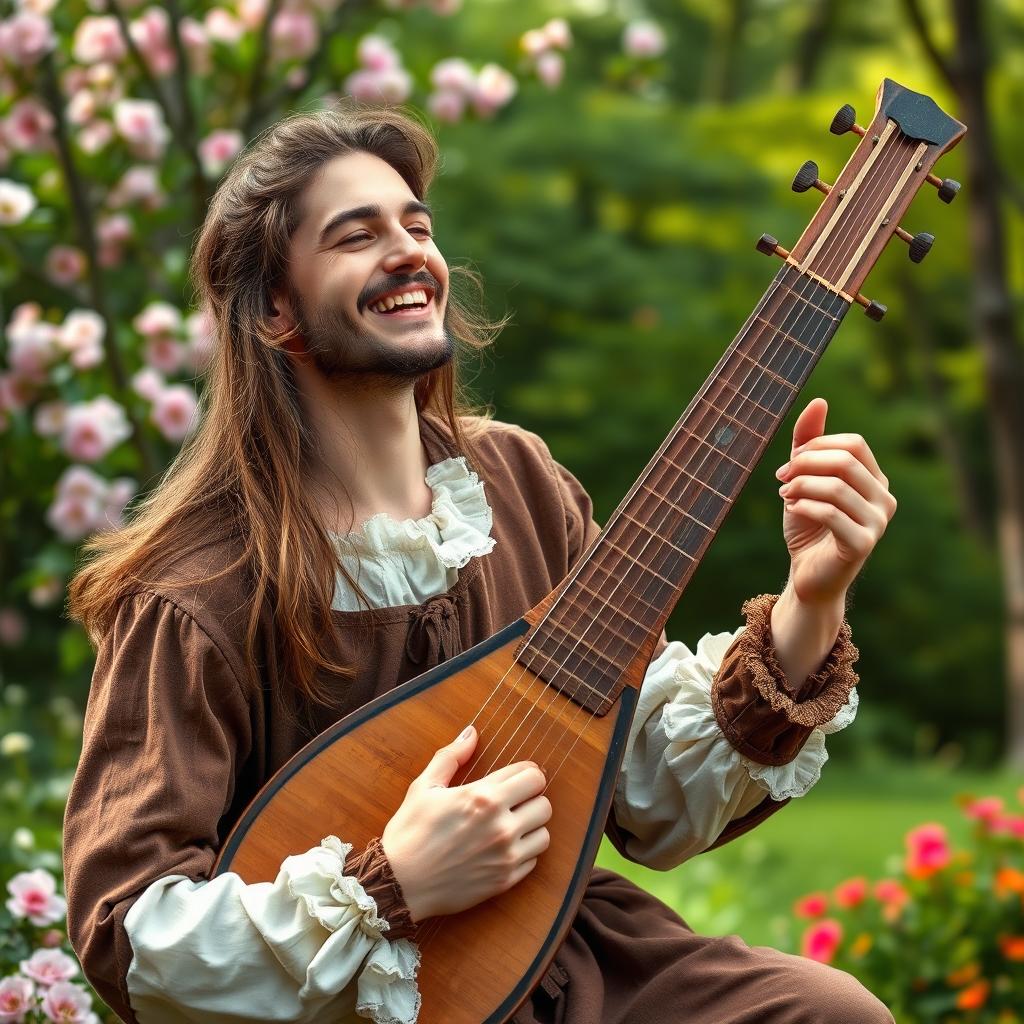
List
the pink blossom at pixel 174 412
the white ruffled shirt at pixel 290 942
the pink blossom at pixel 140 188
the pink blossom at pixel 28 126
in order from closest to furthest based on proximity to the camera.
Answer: the white ruffled shirt at pixel 290 942
the pink blossom at pixel 174 412
the pink blossom at pixel 28 126
the pink blossom at pixel 140 188

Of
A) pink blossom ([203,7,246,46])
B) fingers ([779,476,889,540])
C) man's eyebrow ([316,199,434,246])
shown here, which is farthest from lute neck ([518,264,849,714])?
pink blossom ([203,7,246,46])

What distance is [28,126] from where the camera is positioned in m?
4.63

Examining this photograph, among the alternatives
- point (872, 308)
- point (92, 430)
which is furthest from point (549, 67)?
point (872, 308)

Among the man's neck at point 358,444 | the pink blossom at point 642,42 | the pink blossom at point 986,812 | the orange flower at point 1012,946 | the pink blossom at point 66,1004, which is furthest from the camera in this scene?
the pink blossom at point 642,42

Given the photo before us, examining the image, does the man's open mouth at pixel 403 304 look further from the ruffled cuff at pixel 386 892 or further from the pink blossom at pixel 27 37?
the pink blossom at pixel 27 37

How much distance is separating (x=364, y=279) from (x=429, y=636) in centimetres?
56

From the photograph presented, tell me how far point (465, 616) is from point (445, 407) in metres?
0.44

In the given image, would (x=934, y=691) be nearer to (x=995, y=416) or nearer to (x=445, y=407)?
(x=995, y=416)

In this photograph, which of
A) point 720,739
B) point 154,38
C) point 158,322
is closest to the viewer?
point 720,739

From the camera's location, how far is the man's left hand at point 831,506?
2242 mm

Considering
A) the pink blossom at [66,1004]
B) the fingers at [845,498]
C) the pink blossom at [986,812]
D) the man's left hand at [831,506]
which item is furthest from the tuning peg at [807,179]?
the pink blossom at [986,812]

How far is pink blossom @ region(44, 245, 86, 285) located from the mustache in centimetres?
260

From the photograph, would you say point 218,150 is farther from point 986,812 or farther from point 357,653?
point 986,812

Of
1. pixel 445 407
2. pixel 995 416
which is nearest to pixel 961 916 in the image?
pixel 445 407
